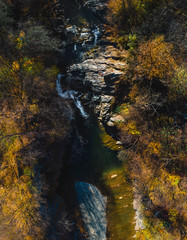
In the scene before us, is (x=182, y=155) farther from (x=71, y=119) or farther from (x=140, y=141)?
(x=71, y=119)

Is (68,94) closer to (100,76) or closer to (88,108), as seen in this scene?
(88,108)

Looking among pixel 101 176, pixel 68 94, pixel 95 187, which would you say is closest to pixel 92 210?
pixel 95 187

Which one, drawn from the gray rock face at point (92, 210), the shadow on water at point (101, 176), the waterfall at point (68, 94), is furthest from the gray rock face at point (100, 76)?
the gray rock face at point (92, 210)

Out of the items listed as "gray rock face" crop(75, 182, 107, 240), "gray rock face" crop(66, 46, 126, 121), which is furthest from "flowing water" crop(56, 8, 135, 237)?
"gray rock face" crop(66, 46, 126, 121)

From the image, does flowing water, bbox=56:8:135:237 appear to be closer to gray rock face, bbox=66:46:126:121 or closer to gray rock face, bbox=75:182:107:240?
gray rock face, bbox=75:182:107:240

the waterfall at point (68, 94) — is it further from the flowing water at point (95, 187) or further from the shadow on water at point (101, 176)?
the shadow on water at point (101, 176)

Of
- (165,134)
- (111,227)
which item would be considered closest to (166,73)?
(165,134)
